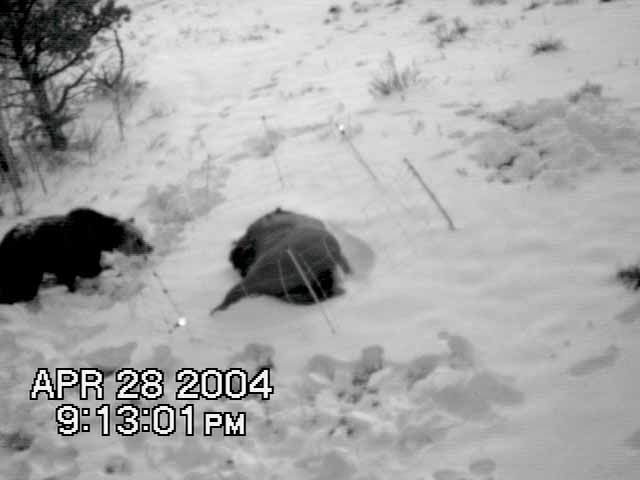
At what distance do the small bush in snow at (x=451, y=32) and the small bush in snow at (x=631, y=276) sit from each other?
4646mm

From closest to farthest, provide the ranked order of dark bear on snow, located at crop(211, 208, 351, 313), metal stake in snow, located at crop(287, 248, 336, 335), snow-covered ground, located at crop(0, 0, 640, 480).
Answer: snow-covered ground, located at crop(0, 0, 640, 480), metal stake in snow, located at crop(287, 248, 336, 335), dark bear on snow, located at crop(211, 208, 351, 313)

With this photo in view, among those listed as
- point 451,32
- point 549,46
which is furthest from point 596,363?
point 451,32

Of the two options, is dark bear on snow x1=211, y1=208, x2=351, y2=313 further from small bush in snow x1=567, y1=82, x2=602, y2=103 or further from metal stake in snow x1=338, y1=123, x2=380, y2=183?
small bush in snow x1=567, y1=82, x2=602, y2=103

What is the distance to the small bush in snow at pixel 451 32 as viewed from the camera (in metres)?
6.63

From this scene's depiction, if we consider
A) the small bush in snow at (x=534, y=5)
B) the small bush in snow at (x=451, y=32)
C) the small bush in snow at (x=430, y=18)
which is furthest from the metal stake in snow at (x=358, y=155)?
the small bush in snow at (x=534, y=5)

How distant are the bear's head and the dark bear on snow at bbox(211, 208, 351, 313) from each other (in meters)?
1.13

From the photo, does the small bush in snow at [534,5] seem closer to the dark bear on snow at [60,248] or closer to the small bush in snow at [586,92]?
the small bush in snow at [586,92]

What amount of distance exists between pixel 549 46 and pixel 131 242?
473 centimetres

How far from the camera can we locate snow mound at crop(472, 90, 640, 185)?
140 inches

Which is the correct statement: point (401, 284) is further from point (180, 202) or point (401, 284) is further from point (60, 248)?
point (60, 248)

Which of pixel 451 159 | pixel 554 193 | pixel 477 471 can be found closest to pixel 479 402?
pixel 477 471

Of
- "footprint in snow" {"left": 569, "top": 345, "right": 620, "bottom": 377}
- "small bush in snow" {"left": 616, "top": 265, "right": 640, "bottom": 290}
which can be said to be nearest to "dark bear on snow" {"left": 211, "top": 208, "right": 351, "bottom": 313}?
"footprint in snow" {"left": 569, "top": 345, "right": 620, "bottom": 377}

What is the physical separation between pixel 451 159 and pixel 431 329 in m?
1.85

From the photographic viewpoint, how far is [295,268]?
10.8 ft
